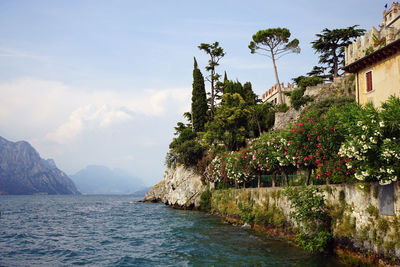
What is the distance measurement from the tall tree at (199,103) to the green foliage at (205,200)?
17.9 meters

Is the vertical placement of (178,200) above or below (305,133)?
below

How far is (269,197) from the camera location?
19.8 m

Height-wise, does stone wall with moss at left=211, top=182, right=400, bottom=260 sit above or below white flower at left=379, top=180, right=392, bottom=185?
below

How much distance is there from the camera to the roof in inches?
658

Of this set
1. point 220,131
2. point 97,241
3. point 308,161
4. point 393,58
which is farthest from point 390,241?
point 220,131

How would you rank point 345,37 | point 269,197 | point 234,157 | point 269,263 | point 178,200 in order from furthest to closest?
point 345,37 < point 178,200 < point 234,157 < point 269,197 < point 269,263

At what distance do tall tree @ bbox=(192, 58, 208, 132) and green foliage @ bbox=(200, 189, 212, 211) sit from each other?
1788 cm

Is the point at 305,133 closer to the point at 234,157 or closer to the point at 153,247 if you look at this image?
the point at 153,247

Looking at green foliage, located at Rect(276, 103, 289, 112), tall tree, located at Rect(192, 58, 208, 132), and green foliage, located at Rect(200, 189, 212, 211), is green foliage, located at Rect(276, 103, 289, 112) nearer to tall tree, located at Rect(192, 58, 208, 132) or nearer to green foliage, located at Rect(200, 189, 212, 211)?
tall tree, located at Rect(192, 58, 208, 132)

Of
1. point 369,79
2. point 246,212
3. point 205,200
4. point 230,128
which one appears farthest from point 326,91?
Result: point 246,212

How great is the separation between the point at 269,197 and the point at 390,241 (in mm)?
10333

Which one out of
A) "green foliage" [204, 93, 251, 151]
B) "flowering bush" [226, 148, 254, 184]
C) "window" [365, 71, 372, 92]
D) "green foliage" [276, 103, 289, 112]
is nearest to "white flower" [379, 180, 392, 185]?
"window" [365, 71, 372, 92]

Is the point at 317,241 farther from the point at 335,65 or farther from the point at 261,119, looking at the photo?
the point at 335,65

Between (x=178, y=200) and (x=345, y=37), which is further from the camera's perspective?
(x=345, y=37)
